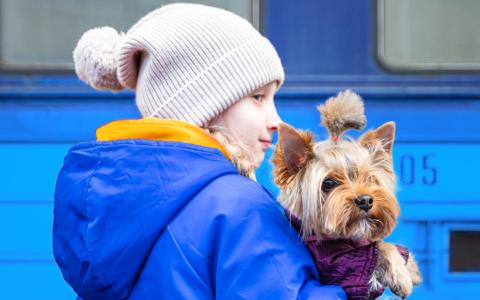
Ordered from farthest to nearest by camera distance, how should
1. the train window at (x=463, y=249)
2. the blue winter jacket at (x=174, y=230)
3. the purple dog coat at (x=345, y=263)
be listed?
the train window at (x=463, y=249) < the purple dog coat at (x=345, y=263) < the blue winter jacket at (x=174, y=230)

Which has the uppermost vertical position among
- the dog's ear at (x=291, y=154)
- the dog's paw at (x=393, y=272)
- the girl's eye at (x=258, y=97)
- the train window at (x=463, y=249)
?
the girl's eye at (x=258, y=97)

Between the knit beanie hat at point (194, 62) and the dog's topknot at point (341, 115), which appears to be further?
the knit beanie hat at point (194, 62)

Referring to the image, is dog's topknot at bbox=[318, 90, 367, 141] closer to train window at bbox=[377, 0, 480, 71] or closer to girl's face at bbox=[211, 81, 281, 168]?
girl's face at bbox=[211, 81, 281, 168]

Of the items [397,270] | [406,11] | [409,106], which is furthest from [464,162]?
[397,270]

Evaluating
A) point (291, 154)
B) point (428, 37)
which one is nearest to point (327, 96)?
point (428, 37)

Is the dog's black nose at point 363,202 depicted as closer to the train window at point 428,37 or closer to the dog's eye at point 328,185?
the dog's eye at point 328,185

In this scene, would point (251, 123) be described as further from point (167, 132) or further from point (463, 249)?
point (463, 249)

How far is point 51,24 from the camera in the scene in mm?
2766

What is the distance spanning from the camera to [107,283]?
121cm

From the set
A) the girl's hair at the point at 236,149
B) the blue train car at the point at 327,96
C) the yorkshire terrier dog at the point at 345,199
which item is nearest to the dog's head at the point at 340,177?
→ the yorkshire terrier dog at the point at 345,199

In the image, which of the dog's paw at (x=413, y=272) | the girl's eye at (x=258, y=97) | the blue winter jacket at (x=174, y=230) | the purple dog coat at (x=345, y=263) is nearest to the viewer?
the blue winter jacket at (x=174, y=230)

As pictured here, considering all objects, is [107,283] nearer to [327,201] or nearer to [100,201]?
[100,201]

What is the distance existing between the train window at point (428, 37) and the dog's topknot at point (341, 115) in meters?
1.53

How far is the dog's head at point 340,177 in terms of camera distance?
118 cm
